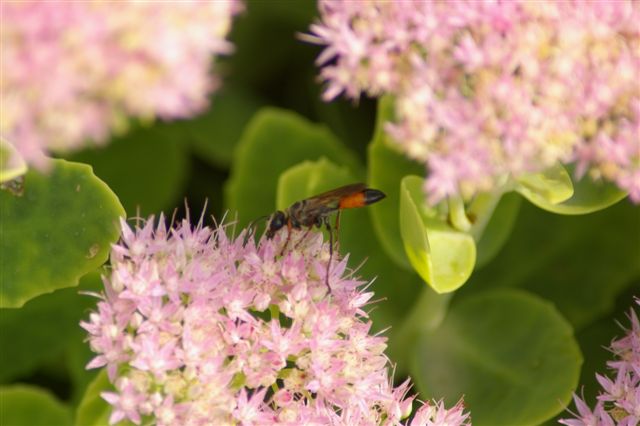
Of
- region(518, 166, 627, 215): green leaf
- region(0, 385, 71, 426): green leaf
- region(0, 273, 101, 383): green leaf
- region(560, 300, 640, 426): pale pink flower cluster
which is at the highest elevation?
region(518, 166, 627, 215): green leaf

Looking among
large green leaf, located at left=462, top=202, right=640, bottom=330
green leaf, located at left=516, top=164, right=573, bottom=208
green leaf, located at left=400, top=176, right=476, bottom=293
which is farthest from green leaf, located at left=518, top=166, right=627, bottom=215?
large green leaf, located at left=462, top=202, right=640, bottom=330

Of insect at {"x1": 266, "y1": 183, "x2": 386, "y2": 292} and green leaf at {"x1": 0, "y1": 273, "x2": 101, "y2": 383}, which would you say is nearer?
insect at {"x1": 266, "y1": 183, "x2": 386, "y2": 292}

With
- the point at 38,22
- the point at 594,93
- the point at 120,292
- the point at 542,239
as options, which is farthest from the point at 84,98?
the point at 542,239

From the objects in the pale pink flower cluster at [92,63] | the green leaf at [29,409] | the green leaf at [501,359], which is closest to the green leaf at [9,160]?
the pale pink flower cluster at [92,63]

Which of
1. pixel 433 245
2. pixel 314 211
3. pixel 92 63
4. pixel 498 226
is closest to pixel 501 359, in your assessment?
pixel 498 226

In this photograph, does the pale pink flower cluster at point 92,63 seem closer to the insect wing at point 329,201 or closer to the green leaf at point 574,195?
the insect wing at point 329,201

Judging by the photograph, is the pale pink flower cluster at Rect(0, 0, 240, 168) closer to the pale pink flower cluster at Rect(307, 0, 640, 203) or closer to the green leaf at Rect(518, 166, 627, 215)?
the pale pink flower cluster at Rect(307, 0, 640, 203)

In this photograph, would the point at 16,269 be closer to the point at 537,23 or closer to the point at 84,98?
the point at 84,98
